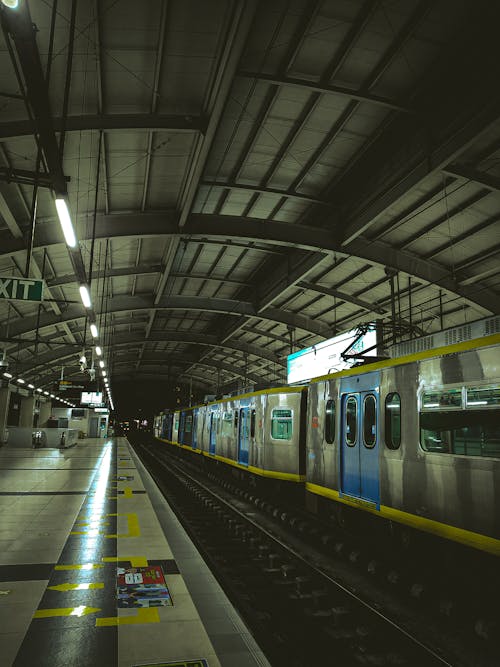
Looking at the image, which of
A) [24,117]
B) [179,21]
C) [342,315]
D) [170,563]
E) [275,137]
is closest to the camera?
[170,563]

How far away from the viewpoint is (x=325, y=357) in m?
15.1

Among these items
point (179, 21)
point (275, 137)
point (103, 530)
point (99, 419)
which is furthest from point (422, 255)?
point (99, 419)

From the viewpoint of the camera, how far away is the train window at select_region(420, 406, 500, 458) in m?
4.94

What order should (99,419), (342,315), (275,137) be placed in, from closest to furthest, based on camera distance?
1. (275,137)
2. (342,315)
3. (99,419)

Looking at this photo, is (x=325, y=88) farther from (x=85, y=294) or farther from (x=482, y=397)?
(x=482, y=397)

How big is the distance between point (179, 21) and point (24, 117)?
4.22m

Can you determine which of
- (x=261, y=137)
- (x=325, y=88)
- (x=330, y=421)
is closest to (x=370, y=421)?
(x=330, y=421)

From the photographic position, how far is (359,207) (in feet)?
47.4

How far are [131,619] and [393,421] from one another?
4187mm

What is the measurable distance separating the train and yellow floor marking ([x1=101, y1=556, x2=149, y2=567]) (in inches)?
130

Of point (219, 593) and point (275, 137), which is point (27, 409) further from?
point (219, 593)

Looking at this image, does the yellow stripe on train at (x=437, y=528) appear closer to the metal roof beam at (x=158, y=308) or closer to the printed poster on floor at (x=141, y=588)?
the printed poster on floor at (x=141, y=588)

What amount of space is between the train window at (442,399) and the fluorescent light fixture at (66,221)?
598 centimetres

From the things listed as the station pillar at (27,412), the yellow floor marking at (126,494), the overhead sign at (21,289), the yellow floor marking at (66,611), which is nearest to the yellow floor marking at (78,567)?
the yellow floor marking at (66,611)
